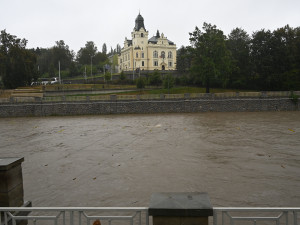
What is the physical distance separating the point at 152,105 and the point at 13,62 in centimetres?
3634

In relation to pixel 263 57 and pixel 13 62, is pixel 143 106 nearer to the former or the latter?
pixel 263 57

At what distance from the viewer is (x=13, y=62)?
56.3 meters

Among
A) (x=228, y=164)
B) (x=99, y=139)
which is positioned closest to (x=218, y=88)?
(x=99, y=139)

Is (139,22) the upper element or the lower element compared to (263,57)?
upper

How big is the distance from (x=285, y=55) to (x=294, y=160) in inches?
1668

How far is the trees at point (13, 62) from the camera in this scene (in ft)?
185

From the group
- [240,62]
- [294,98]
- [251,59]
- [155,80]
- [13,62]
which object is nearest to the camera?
[294,98]

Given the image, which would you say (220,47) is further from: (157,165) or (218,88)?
(157,165)

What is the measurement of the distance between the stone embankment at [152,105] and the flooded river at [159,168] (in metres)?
19.0

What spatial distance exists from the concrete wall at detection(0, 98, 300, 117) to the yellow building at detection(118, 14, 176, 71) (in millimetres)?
46576

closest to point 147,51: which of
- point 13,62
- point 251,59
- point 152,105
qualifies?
point 251,59

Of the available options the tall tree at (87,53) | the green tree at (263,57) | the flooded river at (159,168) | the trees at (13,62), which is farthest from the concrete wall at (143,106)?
the tall tree at (87,53)

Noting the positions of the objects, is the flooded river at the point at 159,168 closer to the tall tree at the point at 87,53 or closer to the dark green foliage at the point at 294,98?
the dark green foliage at the point at 294,98

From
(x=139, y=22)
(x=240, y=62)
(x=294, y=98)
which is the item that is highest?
(x=139, y=22)
